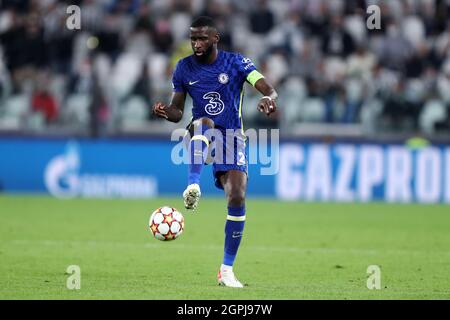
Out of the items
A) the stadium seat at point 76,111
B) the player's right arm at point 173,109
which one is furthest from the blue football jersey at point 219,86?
the stadium seat at point 76,111

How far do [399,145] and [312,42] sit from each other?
134 inches

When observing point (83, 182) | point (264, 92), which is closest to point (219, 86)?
point (264, 92)

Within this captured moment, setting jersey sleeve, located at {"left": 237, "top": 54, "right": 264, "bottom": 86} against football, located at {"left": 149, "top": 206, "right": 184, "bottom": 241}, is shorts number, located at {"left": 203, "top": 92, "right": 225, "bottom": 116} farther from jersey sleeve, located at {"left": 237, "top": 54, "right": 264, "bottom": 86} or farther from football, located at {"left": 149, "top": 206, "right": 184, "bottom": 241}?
football, located at {"left": 149, "top": 206, "right": 184, "bottom": 241}

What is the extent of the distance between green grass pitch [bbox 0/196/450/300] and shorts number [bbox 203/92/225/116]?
1.72 meters

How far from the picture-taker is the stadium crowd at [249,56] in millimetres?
20344

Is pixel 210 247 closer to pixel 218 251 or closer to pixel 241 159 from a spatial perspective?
pixel 218 251

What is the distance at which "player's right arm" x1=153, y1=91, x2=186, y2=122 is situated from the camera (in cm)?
955

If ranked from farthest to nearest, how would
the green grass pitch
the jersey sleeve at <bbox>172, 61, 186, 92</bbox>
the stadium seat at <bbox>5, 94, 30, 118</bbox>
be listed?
the stadium seat at <bbox>5, 94, 30, 118</bbox> < the jersey sleeve at <bbox>172, 61, 186, 92</bbox> < the green grass pitch

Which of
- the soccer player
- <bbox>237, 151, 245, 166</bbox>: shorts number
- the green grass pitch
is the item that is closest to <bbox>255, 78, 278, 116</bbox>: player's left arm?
the soccer player

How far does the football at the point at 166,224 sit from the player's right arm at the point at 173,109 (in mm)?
946

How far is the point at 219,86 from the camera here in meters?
9.74
